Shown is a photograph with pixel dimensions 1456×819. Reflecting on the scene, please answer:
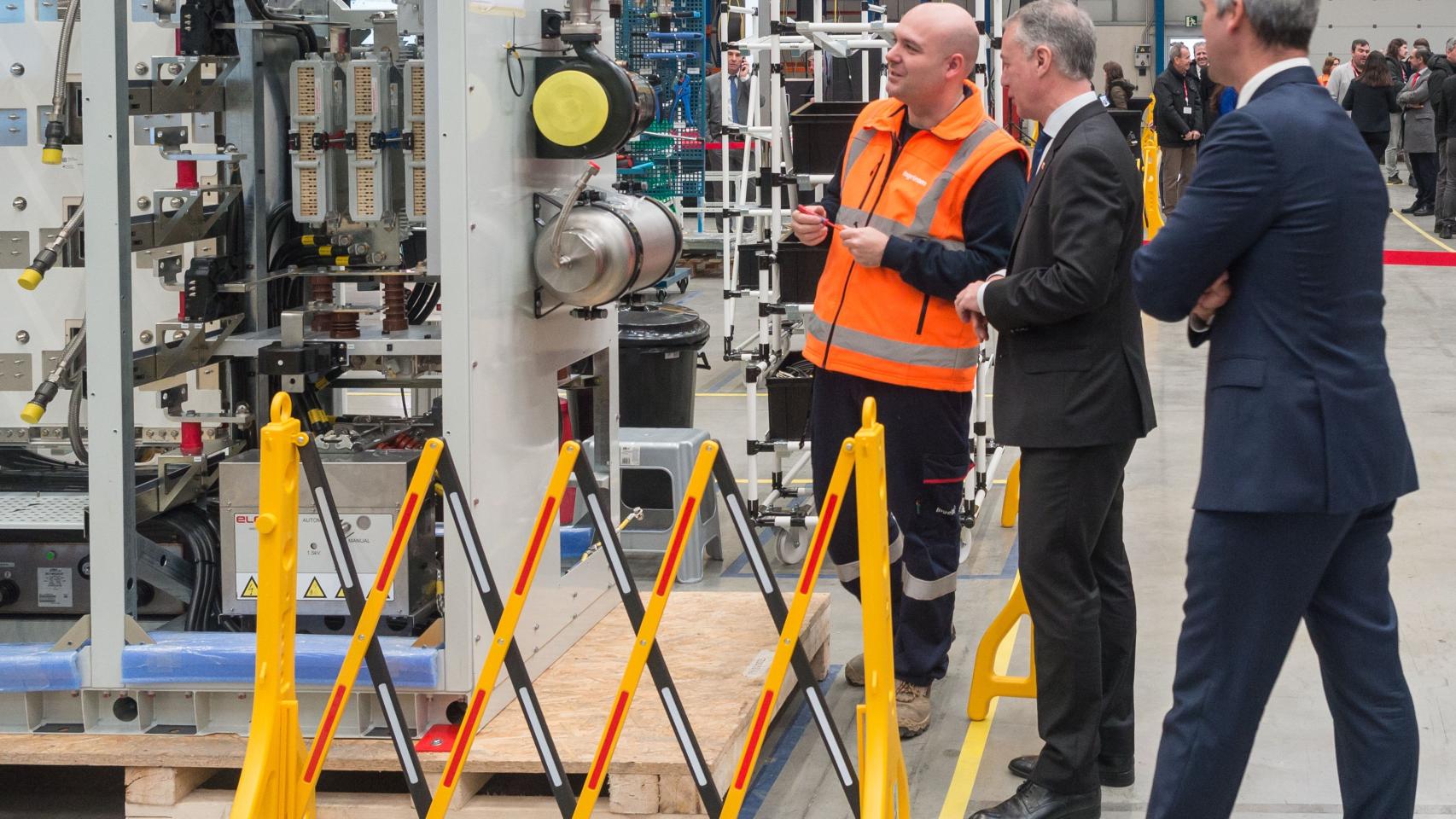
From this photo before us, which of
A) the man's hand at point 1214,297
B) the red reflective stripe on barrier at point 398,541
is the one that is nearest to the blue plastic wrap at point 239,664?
the red reflective stripe on barrier at point 398,541

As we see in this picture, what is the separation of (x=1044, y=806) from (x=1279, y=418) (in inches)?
52.5

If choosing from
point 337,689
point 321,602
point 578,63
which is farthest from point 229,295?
point 337,689

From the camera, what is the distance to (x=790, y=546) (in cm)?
644

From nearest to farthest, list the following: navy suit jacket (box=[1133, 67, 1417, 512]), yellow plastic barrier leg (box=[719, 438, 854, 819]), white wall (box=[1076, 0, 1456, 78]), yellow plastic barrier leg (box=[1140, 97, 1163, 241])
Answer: navy suit jacket (box=[1133, 67, 1417, 512]) → yellow plastic barrier leg (box=[719, 438, 854, 819]) → yellow plastic barrier leg (box=[1140, 97, 1163, 241]) → white wall (box=[1076, 0, 1456, 78])

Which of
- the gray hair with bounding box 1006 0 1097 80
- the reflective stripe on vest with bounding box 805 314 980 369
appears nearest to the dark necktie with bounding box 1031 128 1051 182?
the gray hair with bounding box 1006 0 1097 80

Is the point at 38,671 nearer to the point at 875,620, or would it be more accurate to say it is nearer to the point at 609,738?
the point at 609,738

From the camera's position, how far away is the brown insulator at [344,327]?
4.08 metres

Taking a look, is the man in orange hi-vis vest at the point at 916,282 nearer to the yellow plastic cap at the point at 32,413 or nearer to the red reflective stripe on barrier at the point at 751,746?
the red reflective stripe on barrier at the point at 751,746

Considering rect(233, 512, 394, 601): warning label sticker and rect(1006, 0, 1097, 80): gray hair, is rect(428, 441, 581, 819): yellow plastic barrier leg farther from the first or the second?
rect(1006, 0, 1097, 80): gray hair

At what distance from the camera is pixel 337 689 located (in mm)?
3143

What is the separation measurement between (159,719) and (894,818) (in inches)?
71.4

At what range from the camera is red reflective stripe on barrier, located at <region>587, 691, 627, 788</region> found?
3109mm

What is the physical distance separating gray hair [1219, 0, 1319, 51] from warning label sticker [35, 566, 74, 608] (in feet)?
10.2

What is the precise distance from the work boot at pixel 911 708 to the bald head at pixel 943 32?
1.71 m
